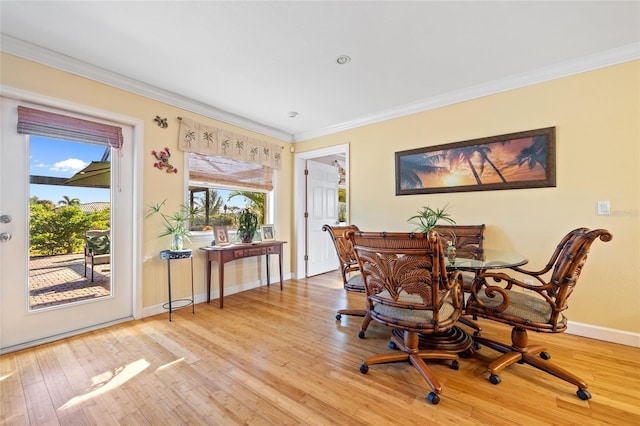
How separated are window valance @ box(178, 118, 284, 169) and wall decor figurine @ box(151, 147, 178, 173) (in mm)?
180

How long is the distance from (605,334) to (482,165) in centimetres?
186

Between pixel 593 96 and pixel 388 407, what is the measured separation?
3.16 metres

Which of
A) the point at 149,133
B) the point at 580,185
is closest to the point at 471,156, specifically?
the point at 580,185

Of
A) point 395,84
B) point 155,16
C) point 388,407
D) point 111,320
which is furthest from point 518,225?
point 111,320

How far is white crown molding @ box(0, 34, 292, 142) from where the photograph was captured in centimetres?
217

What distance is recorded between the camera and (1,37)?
2.08 metres

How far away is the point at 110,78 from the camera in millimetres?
2643

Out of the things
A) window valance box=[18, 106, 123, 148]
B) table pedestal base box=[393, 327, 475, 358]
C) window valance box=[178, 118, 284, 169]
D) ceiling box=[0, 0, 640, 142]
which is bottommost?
table pedestal base box=[393, 327, 475, 358]

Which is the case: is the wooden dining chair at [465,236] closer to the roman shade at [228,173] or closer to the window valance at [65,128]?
the roman shade at [228,173]

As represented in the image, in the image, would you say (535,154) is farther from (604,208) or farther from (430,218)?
(430,218)

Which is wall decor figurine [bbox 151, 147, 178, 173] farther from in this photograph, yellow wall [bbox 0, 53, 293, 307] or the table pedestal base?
the table pedestal base

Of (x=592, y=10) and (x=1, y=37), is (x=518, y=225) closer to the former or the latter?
(x=592, y=10)

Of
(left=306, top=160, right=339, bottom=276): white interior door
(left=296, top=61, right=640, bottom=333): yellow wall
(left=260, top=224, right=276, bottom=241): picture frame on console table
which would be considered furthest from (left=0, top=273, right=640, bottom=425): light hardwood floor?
(left=306, top=160, right=339, bottom=276): white interior door

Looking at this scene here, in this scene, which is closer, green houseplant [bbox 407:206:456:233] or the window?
green houseplant [bbox 407:206:456:233]
